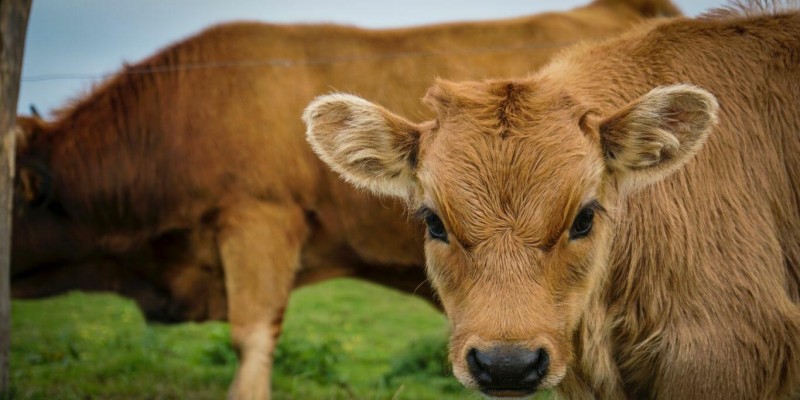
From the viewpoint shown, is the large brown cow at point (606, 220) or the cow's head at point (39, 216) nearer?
the large brown cow at point (606, 220)

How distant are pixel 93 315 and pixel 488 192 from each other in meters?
9.06

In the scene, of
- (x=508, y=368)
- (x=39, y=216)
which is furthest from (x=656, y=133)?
(x=39, y=216)

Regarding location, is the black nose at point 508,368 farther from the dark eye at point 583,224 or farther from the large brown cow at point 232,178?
the large brown cow at point 232,178

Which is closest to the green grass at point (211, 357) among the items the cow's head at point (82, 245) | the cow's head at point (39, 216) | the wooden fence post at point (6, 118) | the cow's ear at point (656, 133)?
the wooden fence post at point (6, 118)

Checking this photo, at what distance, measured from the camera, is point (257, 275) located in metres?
7.11

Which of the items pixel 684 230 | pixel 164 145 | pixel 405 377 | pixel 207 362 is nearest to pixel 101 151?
pixel 164 145

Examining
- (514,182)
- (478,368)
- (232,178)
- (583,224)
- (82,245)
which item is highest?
(514,182)

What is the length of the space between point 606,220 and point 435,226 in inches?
27.6

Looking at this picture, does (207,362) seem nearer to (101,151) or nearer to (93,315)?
(101,151)

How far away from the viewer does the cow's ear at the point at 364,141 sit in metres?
4.11

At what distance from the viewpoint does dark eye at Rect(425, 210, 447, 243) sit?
3.90 m

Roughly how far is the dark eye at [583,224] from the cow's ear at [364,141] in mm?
760

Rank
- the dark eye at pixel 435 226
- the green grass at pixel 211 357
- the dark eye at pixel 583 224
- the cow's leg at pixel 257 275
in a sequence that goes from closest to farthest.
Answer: the dark eye at pixel 583 224
the dark eye at pixel 435 226
the cow's leg at pixel 257 275
the green grass at pixel 211 357

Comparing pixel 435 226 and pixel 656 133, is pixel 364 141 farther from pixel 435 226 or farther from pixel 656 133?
pixel 656 133
